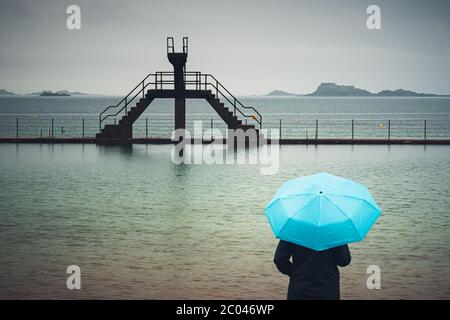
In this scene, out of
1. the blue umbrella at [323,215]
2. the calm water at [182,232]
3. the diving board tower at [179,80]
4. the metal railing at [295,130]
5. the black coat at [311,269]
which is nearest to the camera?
the blue umbrella at [323,215]

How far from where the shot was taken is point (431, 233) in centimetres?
1485

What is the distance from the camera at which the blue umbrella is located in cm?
635

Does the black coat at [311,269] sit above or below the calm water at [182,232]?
above

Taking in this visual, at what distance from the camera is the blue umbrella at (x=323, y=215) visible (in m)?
6.35

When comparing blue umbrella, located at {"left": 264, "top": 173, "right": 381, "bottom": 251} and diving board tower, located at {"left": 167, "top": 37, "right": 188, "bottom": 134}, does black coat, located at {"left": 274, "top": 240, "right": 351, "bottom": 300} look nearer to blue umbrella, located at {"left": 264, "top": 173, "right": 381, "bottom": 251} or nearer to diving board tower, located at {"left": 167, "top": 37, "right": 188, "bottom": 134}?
blue umbrella, located at {"left": 264, "top": 173, "right": 381, "bottom": 251}

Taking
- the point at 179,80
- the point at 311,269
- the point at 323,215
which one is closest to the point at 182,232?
the point at 311,269

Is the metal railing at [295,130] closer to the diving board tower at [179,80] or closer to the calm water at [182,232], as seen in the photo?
the diving board tower at [179,80]

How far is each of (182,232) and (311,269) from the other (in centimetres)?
852

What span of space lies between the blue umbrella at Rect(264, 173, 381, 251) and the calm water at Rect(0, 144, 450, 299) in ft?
12.3

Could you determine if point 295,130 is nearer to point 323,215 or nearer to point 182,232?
point 182,232

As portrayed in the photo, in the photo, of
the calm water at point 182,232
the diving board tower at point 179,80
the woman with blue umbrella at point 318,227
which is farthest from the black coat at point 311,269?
the diving board tower at point 179,80
